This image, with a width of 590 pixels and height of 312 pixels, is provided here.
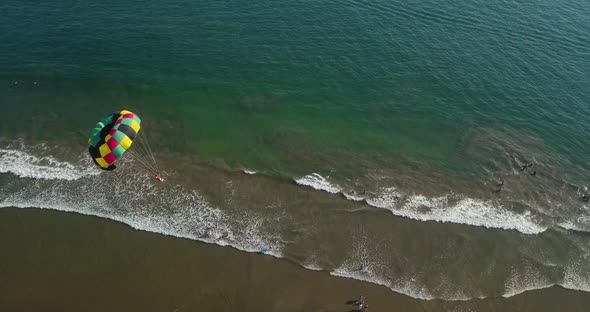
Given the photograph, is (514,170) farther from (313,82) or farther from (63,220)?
(63,220)

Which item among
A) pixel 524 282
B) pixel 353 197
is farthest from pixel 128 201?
pixel 524 282

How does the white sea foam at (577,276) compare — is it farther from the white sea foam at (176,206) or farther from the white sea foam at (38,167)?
the white sea foam at (38,167)

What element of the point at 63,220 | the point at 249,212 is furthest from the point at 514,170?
the point at 63,220

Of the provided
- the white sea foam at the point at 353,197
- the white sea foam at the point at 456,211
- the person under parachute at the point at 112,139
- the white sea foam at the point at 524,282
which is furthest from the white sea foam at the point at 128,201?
the white sea foam at the point at 524,282

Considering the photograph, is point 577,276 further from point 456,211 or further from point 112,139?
point 112,139

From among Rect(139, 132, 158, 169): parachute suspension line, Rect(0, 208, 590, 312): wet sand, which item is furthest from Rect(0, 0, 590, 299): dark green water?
Rect(0, 208, 590, 312): wet sand

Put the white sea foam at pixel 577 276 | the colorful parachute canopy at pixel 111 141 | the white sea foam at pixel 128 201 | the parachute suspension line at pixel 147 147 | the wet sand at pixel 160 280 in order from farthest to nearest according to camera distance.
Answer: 1. the parachute suspension line at pixel 147 147
2. the white sea foam at pixel 128 201
3. the white sea foam at pixel 577 276
4. the colorful parachute canopy at pixel 111 141
5. the wet sand at pixel 160 280
